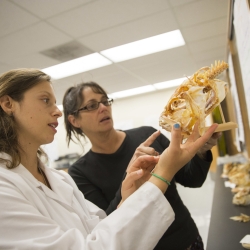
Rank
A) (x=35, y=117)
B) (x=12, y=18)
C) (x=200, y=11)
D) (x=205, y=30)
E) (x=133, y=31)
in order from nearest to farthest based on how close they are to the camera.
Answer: (x=35, y=117), (x=12, y=18), (x=200, y=11), (x=133, y=31), (x=205, y=30)

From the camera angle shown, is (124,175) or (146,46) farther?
(146,46)

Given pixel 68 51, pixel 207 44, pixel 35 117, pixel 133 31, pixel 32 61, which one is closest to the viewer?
pixel 35 117

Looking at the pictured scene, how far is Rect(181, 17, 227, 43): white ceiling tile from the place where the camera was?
114 inches

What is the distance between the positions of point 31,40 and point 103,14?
958 millimetres

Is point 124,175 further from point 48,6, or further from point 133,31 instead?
point 133,31

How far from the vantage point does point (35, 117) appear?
0.92 meters

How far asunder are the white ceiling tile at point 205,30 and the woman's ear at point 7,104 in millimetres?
2597

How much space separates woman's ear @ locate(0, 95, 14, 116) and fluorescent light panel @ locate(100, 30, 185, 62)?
250cm

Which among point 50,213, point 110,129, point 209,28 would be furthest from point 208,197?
point 50,213

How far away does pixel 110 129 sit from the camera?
1.37 m

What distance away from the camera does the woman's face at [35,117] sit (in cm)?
93

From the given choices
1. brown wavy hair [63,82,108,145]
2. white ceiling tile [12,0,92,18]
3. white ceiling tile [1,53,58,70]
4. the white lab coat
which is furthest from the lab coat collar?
white ceiling tile [1,53,58,70]

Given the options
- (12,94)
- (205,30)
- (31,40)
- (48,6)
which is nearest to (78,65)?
(31,40)

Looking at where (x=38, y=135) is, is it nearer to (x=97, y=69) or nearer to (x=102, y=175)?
(x=102, y=175)
